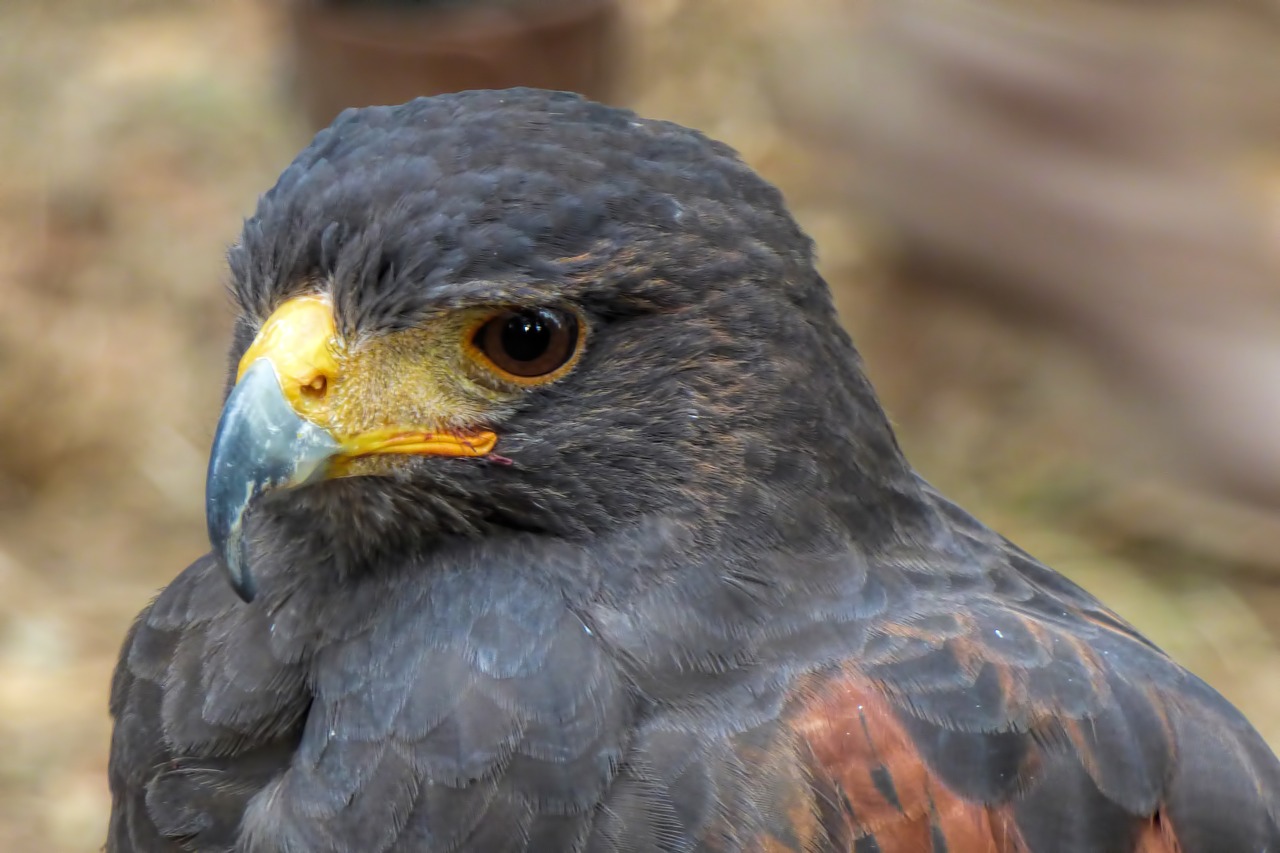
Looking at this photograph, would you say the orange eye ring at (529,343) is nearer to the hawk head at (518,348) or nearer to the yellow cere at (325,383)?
the hawk head at (518,348)

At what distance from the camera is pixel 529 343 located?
227 cm

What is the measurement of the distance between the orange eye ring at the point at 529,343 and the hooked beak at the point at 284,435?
0.11m

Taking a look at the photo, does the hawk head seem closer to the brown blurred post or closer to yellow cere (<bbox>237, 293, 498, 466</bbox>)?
yellow cere (<bbox>237, 293, 498, 466</bbox>)

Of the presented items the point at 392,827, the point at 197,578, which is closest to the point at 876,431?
the point at 392,827

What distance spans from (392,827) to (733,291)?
931 mm

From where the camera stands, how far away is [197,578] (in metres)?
2.66

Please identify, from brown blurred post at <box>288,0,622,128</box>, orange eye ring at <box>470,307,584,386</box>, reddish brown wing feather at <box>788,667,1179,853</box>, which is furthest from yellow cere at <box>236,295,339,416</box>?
brown blurred post at <box>288,0,622,128</box>

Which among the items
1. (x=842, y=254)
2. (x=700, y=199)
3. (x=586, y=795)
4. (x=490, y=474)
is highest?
(x=842, y=254)

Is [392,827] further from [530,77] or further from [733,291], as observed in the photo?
[530,77]

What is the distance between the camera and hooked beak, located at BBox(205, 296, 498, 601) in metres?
2.16

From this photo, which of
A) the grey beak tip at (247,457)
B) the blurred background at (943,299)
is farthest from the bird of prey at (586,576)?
the blurred background at (943,299)

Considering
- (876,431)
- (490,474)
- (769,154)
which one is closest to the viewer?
(490,474)

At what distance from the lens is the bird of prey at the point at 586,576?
7.15 feet

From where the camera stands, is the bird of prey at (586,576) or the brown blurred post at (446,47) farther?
the brown blurred post at (446,47)
